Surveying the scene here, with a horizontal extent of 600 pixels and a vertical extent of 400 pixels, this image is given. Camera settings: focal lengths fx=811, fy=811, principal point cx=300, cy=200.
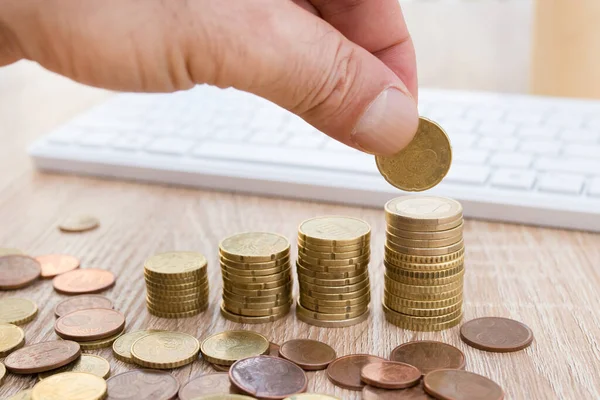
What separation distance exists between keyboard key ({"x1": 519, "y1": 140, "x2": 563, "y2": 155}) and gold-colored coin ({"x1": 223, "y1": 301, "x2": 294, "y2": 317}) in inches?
20.5

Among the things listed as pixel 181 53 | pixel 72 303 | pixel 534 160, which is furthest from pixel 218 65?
pixel 534 160

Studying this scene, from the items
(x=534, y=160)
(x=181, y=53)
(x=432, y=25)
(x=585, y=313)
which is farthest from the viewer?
(x=432, y=25)

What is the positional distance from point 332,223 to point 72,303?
1.10 feet

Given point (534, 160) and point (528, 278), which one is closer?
point (528, 278)

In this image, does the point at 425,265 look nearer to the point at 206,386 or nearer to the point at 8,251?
the point at 206,386

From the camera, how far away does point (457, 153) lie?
129 centimetres

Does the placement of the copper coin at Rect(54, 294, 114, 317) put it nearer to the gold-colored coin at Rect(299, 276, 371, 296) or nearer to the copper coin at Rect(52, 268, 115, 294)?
the copper coin at Rect(52, 268, 115, 294)

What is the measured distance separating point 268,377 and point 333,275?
174 mm

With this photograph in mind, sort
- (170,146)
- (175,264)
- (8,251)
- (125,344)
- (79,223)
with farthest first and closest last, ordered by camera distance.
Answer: (170,146)
(79,223)
(8,251)
(175,264)
(125,344)

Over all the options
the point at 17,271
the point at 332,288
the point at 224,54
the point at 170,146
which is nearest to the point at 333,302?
the point at 332,288

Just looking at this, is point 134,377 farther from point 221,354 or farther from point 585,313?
point 585,313

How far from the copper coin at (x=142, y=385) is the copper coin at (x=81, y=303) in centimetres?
17

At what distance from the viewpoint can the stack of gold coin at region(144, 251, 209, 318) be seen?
974mm

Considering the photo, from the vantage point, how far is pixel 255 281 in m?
0.96
